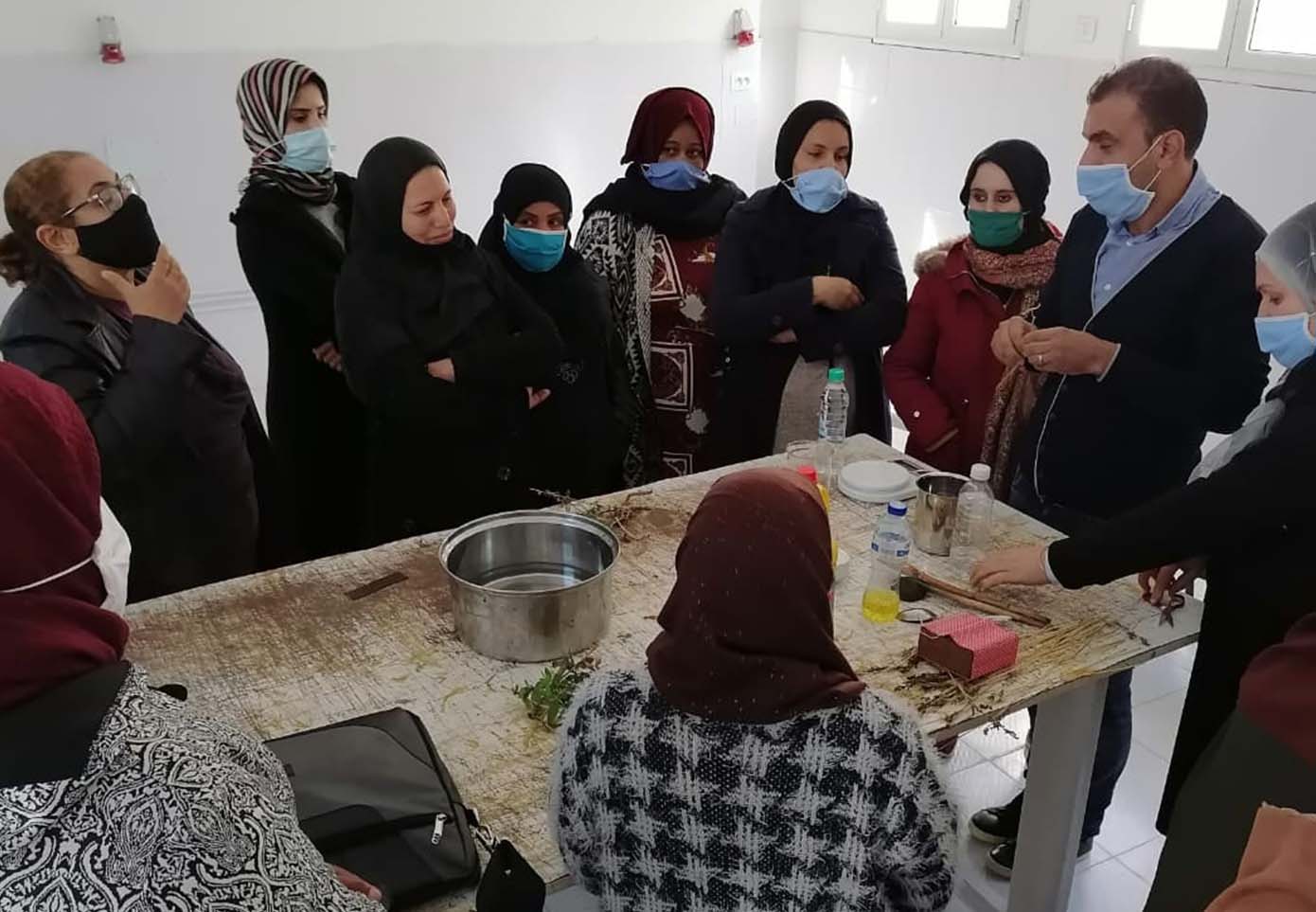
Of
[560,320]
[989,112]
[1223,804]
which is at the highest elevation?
[989,112]

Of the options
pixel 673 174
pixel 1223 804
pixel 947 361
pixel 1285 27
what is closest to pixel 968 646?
pixel 1223 804

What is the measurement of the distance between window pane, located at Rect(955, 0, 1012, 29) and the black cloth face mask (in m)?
3.49

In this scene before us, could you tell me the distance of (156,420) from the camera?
1.96 meters

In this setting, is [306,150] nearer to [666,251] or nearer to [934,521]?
[666,251]

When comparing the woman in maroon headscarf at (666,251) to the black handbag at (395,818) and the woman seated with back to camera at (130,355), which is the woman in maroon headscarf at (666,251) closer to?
the woman seated with back to camera at (130,355)

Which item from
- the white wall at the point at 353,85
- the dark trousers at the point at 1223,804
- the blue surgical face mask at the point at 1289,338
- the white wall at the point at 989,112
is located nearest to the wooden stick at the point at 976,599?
the dark trousers at the point at 1223,804

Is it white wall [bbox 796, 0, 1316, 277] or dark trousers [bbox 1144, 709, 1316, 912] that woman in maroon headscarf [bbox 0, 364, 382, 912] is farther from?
white wall [bbox 796, 0, 1316, 277]

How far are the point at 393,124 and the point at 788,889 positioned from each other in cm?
376

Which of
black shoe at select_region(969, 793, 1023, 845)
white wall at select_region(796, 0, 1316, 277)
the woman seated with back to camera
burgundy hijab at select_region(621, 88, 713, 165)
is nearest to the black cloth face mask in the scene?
the woman seated with back to camera

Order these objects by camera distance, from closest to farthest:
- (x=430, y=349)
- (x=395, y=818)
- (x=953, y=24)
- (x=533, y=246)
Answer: (x=395, y=818)
(x=430, y=349)
(x=533, y=246)
(x=953, y=24)

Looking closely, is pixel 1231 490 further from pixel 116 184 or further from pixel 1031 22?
pixel 1031 22

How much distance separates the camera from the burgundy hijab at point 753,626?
1109 mm

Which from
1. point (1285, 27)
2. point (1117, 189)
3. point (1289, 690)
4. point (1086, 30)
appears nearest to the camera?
point (1289, 690)

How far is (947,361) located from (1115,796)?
1.19m
